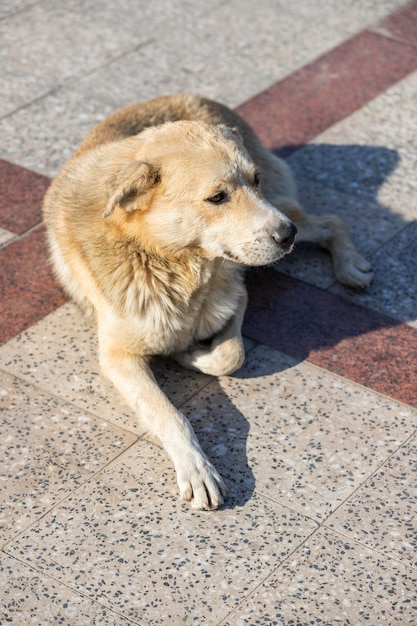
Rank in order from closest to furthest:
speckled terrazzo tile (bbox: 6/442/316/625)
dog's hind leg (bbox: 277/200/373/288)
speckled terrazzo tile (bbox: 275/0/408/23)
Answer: speckled terrazzo tile (bbox: 6/442/316/625) < dog's hind leg (bbox: 277/200/373/288) < speckled terrazzo tile (bbox: 275/0/408/23)

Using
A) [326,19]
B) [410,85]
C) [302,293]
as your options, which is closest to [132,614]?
[302,293]

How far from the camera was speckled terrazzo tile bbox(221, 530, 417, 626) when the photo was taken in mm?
4008

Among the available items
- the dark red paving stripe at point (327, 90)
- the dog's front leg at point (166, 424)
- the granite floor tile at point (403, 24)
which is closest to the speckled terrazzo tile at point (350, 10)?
the granite floor tile at point (403, 24)

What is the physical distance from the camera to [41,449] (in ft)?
15.9

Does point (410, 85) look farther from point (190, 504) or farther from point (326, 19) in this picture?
point (190, 504)

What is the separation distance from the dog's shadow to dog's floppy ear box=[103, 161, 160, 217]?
3.78ft

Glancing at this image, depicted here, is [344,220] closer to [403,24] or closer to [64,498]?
[64,498]

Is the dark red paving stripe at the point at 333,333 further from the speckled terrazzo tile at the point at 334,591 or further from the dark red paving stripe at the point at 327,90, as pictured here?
the dark red paving stripe at the point at 327,90

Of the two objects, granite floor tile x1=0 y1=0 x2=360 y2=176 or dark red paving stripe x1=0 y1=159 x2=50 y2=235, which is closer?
dark red paving stripe x1=0 y1=159 x2=50 y2=235

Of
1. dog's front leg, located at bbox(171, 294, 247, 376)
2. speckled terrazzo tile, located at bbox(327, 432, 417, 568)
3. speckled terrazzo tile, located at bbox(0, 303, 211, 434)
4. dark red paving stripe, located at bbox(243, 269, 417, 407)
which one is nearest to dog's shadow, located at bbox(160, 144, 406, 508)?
dark red paving stripe, located at bbox(243, 269, 417, 407)

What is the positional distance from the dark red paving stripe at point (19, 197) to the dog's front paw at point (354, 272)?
205cm

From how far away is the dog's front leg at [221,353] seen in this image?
204 inches

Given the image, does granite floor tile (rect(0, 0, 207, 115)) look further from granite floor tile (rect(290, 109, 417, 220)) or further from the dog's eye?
the dog's eye

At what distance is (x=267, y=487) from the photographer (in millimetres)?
4633
